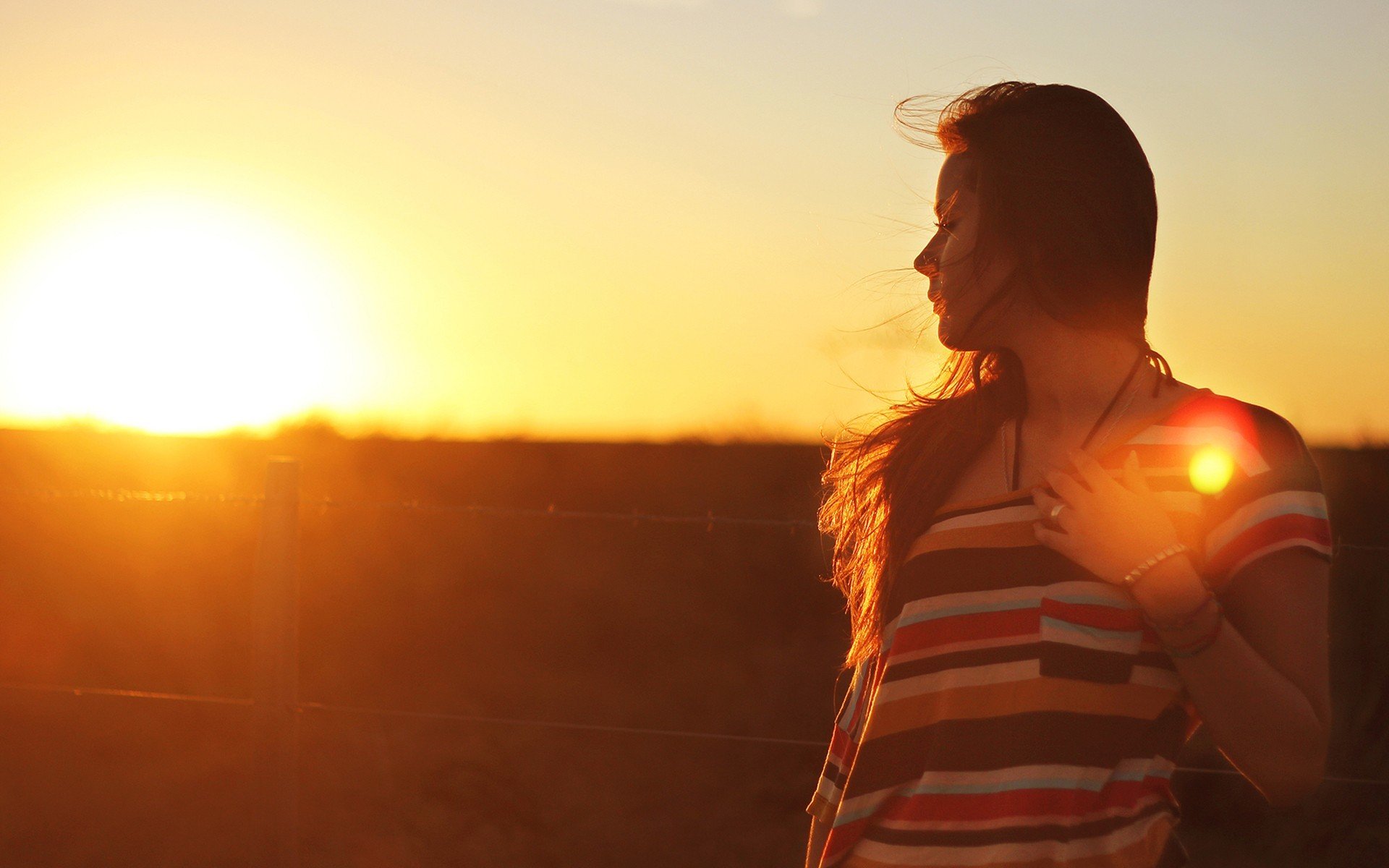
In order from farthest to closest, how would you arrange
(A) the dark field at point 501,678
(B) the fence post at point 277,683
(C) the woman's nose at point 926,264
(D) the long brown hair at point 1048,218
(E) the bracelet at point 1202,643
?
(A) the dark field at point 501,678 → (B) the fence post at point 277,683 → (C) the woman's nose at point 926,264 → (D) the long brown hair at point 1048,218 → (E) the bracelet at point 1202,643

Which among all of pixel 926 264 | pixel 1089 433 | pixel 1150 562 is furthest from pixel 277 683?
pixel 1150 562

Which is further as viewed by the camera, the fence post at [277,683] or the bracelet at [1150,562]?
the fence post at [277,683]

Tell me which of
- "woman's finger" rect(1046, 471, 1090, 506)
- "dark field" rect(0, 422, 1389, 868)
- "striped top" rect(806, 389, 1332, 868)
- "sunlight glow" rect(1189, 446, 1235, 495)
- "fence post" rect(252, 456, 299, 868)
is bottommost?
"dark field" rect(0, 422, 1389, 868)

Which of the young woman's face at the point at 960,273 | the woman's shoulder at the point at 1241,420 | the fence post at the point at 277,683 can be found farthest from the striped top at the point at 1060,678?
the fence post at the point at 277,683

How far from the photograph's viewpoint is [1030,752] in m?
1.09

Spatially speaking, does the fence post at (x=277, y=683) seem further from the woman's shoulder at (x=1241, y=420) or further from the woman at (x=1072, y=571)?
the woman's shoulder at (x=1241, y=420)

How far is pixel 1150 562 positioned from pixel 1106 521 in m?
0.05

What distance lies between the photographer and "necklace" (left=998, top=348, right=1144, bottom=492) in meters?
1.15

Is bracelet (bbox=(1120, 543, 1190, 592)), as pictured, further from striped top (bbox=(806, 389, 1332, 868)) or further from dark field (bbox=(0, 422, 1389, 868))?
dark field (bbox=(0, 422, 1389, 868))

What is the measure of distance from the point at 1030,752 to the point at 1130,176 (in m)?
0.56

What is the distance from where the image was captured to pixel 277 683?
321 cm

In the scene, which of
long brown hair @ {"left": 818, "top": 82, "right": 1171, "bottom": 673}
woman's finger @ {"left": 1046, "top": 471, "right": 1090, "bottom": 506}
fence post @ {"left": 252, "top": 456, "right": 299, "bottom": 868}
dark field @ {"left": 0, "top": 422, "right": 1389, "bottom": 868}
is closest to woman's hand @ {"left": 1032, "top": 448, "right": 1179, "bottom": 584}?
woman's finger @ {"left": 1046, "top": 471, "right": 1090, "bottom": 506}

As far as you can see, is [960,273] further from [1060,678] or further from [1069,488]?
[1060,678]

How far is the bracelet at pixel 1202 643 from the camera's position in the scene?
3.21 ft
